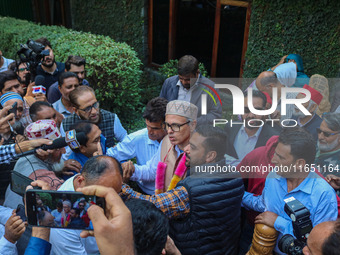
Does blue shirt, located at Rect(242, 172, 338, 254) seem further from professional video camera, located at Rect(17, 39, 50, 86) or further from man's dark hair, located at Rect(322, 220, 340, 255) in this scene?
professional video camera, located at Rect(17, 39, 50, 86)

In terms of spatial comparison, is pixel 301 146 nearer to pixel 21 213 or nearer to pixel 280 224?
pixel 280 224

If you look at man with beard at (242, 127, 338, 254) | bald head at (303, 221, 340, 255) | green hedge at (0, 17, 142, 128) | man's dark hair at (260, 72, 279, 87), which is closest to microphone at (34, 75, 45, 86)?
green hedge at (0, 17, 142, 128)

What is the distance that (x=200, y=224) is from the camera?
88.8 inches

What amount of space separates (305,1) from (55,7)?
1029cm

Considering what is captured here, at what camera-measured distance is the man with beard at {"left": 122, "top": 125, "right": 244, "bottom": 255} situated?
7.22ft

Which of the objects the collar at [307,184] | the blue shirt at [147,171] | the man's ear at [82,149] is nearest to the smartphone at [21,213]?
the man's ear at [82,149]

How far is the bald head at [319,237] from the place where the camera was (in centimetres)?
166

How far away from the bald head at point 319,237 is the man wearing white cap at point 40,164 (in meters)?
1.79

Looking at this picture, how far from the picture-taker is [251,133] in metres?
3.61

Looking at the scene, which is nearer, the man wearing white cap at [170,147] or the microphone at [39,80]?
the man wearing white cap at [170,147]

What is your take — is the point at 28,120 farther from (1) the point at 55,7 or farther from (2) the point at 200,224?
(1) the point at 55,7

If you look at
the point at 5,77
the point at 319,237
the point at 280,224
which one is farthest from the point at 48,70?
the point at 319,237

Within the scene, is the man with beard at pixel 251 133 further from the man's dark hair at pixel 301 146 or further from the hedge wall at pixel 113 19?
the hedge wall at pixel 113 19

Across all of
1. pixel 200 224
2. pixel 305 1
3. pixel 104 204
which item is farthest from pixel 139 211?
pixel 305 1
